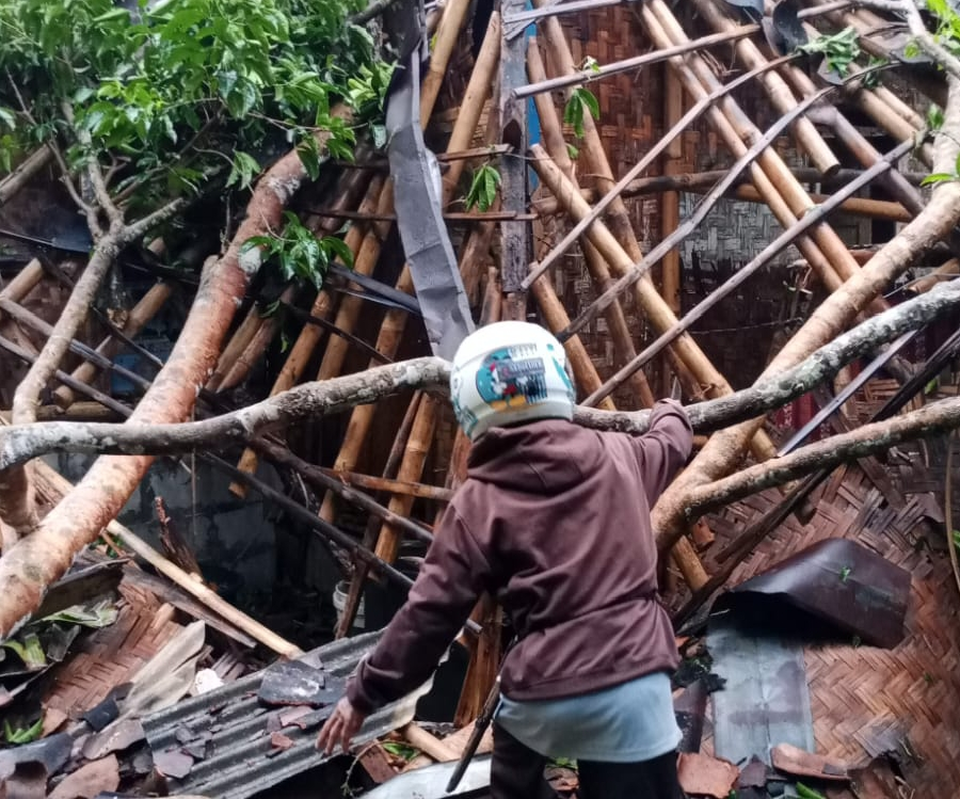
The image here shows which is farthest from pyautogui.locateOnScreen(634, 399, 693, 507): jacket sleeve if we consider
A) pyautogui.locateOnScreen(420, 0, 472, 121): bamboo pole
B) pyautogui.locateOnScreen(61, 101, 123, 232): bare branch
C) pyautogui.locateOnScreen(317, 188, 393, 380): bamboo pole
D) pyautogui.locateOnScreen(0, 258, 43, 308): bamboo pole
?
pyautogui.locateOnScreen(0, 258, 43, 308): bamboo pole

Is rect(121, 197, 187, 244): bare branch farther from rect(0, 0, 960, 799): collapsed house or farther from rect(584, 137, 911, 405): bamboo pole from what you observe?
rect(584, 137, 911, 405): bamboo pole

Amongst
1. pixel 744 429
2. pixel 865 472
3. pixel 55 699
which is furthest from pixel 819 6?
pixel 55 699

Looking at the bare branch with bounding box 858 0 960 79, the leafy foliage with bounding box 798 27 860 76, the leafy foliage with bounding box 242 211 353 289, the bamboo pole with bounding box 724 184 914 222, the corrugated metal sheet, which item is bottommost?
the corrugated metal sheet

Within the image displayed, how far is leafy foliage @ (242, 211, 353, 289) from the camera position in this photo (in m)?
4.42

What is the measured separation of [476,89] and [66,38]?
6.80 ft

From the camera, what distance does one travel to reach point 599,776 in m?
1.98

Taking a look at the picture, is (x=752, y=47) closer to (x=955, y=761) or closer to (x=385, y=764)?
(x=955, y=761)

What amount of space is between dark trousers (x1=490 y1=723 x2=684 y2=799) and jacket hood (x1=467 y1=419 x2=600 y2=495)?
25.8 inches

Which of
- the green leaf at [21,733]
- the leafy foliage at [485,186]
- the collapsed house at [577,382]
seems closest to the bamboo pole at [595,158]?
the collapsed house at [577,382]

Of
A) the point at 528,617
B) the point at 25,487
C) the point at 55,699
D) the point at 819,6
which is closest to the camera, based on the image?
the point at 528,617

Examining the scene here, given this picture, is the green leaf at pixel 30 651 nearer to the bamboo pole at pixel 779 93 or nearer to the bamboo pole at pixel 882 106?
the bamboo pole at pixel 779 93

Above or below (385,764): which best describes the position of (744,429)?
above

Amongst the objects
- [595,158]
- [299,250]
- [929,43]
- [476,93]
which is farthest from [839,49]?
[299,250]

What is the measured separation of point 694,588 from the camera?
140 inches
